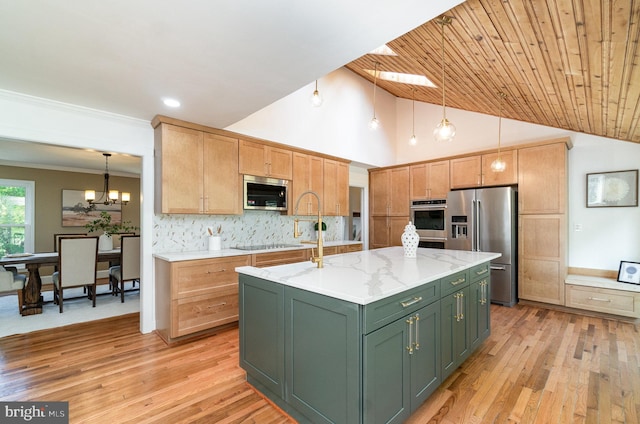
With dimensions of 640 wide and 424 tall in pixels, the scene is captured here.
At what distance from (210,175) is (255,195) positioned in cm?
69

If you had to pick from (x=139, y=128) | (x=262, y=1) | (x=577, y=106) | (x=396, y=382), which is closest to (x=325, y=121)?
A: (x=139, y=128)

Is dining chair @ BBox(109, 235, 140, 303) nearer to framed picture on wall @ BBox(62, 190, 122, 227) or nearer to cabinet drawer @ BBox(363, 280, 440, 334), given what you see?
framed picture on wall @ BBox(62, 190, 122, 227)

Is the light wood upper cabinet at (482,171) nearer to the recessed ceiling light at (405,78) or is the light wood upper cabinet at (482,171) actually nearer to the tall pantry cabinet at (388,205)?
the tall pantry cabinet at (388,205)

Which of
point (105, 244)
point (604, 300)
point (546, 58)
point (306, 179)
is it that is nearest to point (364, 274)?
point (546, 58)

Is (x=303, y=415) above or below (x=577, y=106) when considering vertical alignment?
below

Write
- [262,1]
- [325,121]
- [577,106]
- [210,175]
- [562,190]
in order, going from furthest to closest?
1. [325,121]
2. [562,190]
3. [210,175]
4. [577,106]
5. [262,1]

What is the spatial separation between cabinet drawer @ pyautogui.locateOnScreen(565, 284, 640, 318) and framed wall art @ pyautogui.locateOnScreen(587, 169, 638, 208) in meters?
1.21

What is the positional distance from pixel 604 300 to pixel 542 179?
5.63 feet

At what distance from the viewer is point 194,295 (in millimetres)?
3041

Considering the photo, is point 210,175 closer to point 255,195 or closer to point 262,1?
point 255,195

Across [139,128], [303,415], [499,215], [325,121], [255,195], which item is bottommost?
[303,415]

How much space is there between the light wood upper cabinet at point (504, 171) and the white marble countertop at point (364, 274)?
90.9 inches

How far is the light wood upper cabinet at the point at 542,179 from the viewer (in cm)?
395

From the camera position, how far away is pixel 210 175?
3559 millimetres
